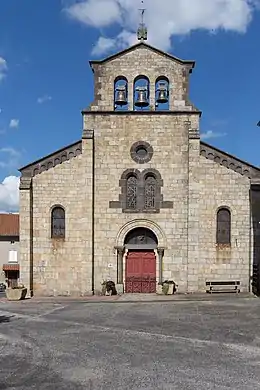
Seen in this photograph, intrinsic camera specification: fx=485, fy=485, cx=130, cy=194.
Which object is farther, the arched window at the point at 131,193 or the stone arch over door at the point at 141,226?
the arched window at the point at 131,193

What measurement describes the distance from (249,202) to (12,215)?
3539 centimetres

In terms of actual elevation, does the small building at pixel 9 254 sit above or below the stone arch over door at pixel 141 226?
below

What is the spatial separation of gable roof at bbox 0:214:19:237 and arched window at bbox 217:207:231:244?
99.1 feet


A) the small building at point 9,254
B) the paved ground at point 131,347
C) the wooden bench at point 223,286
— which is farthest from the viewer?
the small building at point 9,254

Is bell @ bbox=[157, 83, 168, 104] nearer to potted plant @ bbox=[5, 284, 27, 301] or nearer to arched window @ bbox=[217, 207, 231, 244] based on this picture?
arched window @ bbox=[217, 207, 231, 244]

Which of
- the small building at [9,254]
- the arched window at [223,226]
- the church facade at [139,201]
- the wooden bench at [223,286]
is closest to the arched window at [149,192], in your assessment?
the church facade at [139,201]

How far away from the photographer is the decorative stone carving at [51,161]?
941 inches

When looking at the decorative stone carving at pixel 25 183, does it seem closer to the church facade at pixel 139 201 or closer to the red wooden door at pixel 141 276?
the church facade at pixel 139 201

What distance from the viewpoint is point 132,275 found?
24.0 metres

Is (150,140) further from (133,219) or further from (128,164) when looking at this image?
(133,219)

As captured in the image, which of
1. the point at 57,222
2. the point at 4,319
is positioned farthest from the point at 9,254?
the point at 4,319

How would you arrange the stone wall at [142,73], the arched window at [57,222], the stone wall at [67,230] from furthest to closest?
the stone wall at [142,73] < the arched window at [57,222] < the stone wall at [67,230]

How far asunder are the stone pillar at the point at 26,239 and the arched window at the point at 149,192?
5.66 meters

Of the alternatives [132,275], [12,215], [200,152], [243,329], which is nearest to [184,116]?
[200,152]
